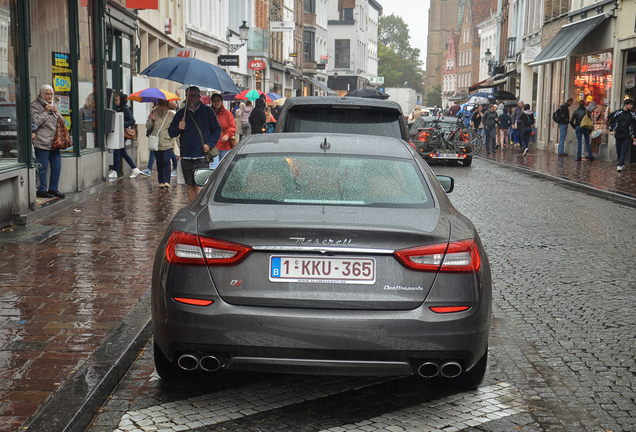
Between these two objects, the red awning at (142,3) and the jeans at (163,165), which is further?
the red awning at (142,3)

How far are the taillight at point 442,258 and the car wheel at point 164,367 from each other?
1452mm

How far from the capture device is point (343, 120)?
9492mm

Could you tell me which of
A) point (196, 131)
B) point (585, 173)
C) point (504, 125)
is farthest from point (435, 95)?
point (196, 131)

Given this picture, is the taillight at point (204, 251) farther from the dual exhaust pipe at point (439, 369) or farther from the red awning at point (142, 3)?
the red awning at point (142, 3)

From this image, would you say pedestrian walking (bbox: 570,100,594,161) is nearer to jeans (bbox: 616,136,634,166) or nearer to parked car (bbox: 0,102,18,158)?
jeans (bbox: 616,136,634,166)

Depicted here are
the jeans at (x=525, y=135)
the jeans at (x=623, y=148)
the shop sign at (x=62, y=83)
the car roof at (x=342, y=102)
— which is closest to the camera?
the car roof at (x=342, y=102)

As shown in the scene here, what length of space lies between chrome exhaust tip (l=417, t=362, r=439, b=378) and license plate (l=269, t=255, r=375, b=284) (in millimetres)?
509

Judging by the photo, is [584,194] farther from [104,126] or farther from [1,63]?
[1,63]

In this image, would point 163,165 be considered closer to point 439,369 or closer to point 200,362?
point 200,362

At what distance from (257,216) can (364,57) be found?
10318 centimetres

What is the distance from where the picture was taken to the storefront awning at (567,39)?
28.2 m

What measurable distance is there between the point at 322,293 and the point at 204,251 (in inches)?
24.0

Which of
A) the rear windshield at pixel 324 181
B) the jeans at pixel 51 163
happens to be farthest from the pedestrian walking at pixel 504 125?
the rear windshield at pixel 324 181

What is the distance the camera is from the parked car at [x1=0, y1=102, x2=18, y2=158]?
10.5 m
